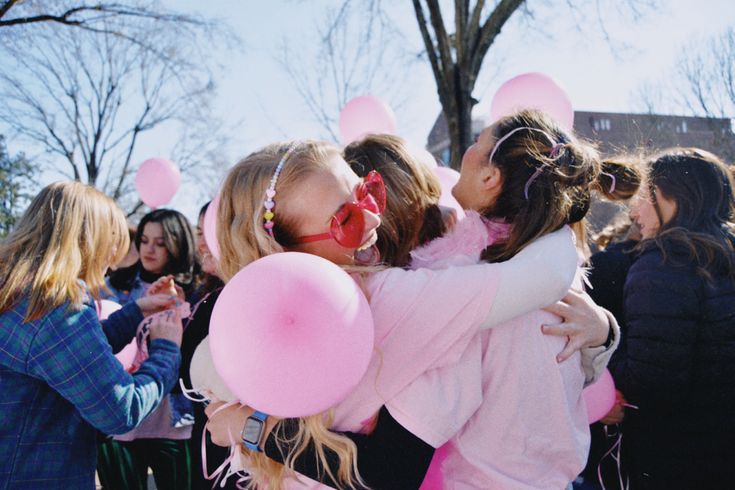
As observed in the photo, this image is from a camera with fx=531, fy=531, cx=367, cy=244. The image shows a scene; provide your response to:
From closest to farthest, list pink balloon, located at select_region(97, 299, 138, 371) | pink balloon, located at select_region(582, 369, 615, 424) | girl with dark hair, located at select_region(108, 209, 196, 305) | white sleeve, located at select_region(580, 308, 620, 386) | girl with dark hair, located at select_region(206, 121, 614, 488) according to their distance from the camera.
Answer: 1. girl with dark hair, located at select_region(206, 121, 614, 488)
2. white sleeve, located at select_region(580, 308, 620, 386)
3. pink balloon, located at select_region(582, 369, 615, 424)
4. pink balloon, located at select_region(97, 299, 138, 371)
5. girl with dark hair, located at select_region(108, 209, 196, 305)

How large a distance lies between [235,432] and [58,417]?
2.95 ft

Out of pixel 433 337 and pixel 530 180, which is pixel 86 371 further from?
pixel 530 180

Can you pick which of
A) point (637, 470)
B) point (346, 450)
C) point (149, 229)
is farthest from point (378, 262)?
point (149, 229)

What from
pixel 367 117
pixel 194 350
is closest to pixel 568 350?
pixel 194 350

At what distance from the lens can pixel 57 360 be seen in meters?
1.69

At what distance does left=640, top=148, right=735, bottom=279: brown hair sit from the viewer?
198 cm

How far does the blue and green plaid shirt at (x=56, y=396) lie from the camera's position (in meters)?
1.71

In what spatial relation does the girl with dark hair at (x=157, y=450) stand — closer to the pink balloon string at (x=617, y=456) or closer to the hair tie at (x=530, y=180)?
the hair tie at (x=530, y=180)

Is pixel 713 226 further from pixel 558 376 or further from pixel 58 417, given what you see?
pixel 58 417

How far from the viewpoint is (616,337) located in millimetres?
1603

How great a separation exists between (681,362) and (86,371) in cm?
205

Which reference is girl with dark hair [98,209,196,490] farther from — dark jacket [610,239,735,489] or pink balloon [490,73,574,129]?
dark jacket [610,239,735,489]

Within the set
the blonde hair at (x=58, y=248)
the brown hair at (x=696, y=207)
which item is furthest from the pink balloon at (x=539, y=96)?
the blonde hair at (x=58, y=248)

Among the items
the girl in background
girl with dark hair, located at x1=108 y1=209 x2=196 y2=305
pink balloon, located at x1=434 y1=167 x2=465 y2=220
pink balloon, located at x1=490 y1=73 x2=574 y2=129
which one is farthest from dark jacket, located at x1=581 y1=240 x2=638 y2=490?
girl with dark hair, located at x1=108 y1=209 x2=196 y2=305
